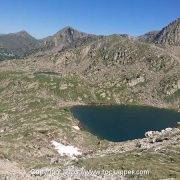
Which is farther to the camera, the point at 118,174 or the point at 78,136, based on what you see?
the point at 78,136

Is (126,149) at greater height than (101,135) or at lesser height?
greater

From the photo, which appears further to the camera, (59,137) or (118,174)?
(59,137)

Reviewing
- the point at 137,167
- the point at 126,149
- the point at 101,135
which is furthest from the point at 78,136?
the point at 137,167

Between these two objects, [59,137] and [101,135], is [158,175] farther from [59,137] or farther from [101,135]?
[101,135]

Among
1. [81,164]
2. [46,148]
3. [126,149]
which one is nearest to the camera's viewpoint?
[81,164]

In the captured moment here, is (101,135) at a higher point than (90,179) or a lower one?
lower

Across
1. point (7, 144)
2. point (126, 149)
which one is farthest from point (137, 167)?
point (7, 144)

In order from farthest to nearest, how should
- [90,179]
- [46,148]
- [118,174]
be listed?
1. [46,148]
2. [118,174]
3. [90,179]

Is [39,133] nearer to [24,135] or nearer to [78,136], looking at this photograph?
[24,135]

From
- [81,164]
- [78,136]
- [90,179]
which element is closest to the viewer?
[90,179]

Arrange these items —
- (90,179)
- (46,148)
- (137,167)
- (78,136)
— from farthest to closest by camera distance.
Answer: (78,136) < (46,148) < (137,167) < (90,179)
